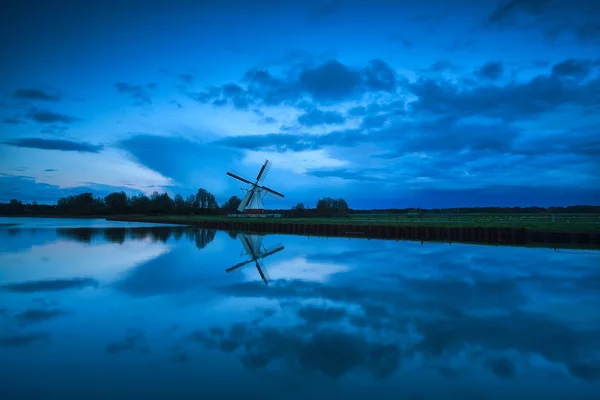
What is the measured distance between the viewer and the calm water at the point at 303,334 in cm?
676

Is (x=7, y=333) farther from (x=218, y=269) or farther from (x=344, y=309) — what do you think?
(x=218, y=269)

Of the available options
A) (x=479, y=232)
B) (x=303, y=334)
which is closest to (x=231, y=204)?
(x=479, y=232)

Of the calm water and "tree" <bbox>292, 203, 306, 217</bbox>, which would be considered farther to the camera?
"tree" <bbox>292, 203, 306, 217</bbox>

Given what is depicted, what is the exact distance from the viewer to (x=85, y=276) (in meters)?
17.9

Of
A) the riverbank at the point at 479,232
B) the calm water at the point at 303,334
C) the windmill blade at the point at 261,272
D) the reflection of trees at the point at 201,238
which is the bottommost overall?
the calm water at the point at 303,334

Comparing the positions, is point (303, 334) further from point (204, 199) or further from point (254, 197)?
point (204, 199)

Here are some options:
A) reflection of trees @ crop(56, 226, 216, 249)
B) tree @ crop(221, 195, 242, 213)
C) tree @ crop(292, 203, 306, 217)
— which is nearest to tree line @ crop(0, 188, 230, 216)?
tree @ crop(221, 195, 242, 213)

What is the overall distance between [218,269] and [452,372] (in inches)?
602

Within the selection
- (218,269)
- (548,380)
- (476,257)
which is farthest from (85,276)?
(476,257)

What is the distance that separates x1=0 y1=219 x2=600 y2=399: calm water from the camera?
6758 millimetres

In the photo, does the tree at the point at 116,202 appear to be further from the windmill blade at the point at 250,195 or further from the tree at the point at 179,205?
the windmill blade at the point at 250,195

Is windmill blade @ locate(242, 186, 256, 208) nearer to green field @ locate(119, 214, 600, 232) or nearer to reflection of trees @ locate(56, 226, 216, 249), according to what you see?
green field @ locate(119, 214, 600, 232)


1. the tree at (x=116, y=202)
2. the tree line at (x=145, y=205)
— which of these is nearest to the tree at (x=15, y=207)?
the tree line at (x=145, y=205)

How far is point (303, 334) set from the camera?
30.4ft
